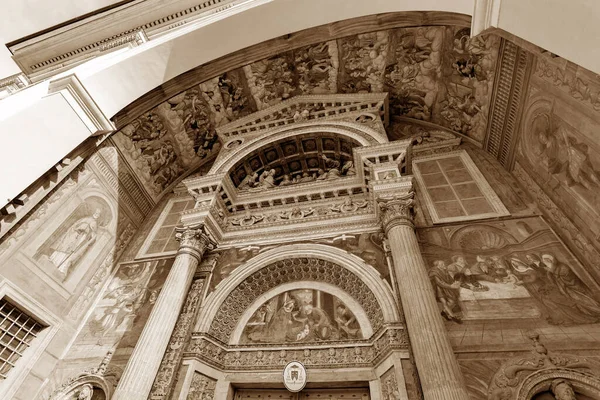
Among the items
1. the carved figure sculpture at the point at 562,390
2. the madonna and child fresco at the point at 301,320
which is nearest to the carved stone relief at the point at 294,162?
the madonna and child fresco at the point at 301,320

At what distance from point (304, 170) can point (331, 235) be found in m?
3.43

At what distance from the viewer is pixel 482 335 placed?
4227 millimetres

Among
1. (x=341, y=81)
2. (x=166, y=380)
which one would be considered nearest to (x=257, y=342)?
(x=166, y=380)

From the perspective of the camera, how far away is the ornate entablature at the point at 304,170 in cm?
673

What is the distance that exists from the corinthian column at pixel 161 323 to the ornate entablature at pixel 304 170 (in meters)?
0.60

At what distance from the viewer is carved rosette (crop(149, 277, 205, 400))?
4730mm

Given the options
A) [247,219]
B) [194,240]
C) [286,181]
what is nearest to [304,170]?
[286,181]

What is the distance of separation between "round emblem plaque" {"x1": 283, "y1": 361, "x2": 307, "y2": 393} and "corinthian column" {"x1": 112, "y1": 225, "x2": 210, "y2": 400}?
206 cm

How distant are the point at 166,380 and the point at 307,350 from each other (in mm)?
2369

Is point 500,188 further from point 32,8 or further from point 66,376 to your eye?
point 32,8

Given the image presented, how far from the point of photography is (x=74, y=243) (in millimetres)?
6738

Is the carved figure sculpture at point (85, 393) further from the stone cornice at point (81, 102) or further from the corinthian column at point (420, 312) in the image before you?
the corinthian column at point (420, 312)

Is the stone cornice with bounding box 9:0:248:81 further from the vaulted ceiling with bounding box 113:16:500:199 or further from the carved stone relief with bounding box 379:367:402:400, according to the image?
the carved stone relief with bounding box 379:367:402:400

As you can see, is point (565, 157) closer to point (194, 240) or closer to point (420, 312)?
point (420, 312)
